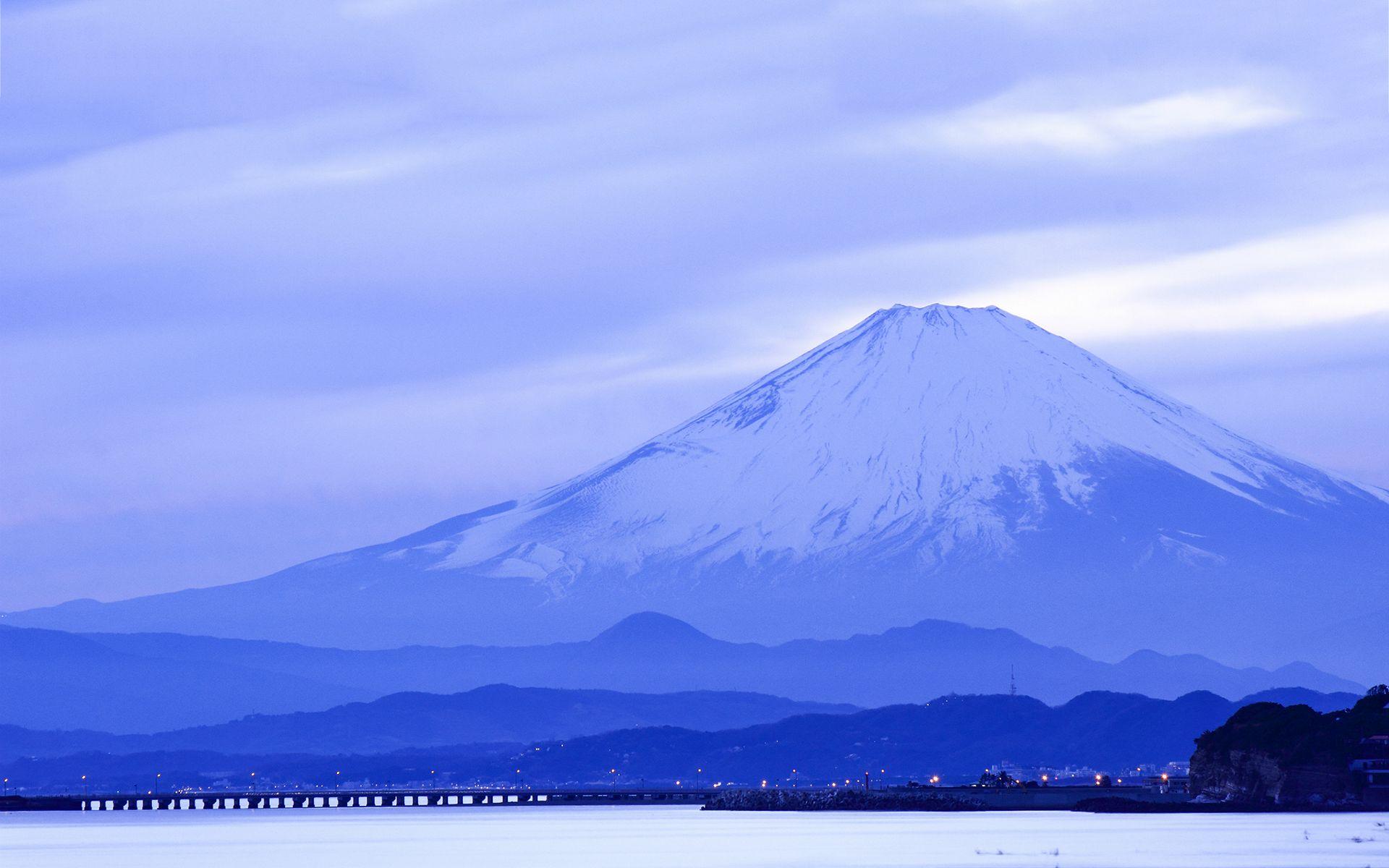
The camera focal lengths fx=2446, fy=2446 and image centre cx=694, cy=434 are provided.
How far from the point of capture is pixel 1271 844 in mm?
102875

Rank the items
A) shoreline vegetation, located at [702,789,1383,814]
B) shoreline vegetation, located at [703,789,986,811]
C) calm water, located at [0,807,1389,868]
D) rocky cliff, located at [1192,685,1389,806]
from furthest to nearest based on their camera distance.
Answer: shoreline vegetation, located at [703,789,986,811]
shoreline vegetation, located at [702,789,1383,814]
rocky cliff, located at [1192,685,1389,806]
calm water, located at [0,807,1389,868]

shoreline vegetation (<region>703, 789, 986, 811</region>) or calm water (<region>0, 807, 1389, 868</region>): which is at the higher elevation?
shoreline vegetation (<region>703, 789, 986, 811</region>)

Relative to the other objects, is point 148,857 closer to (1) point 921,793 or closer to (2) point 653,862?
(2) point 653,862

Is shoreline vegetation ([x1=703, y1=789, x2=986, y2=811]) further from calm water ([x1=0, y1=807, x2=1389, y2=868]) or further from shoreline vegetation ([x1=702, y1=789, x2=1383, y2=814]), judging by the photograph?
calm water ([x1=0, y1=807, x2=1389, y2=868])

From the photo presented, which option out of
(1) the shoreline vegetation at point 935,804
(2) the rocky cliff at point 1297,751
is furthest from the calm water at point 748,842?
(2) the rocky cliff at point 1297,751

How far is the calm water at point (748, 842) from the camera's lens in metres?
99.9

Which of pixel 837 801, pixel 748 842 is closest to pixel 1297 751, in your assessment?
pixel 748 842

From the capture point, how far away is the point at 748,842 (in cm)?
12081

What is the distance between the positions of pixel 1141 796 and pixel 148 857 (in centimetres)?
7140

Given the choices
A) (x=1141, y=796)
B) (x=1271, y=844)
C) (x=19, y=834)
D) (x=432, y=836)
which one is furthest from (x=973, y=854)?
(x=19, y=834)

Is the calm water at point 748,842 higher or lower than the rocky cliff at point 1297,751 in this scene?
lower

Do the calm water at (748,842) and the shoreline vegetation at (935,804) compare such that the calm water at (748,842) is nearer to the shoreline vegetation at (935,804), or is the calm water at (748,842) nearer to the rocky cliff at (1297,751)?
the shoreline vegetation at (935,804)

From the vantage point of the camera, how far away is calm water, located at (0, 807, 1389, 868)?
9994 cm

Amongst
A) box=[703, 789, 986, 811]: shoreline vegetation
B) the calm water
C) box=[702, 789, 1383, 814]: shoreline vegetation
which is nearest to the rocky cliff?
box=[702, 789, 1383, 814]: shoreline vegetation
